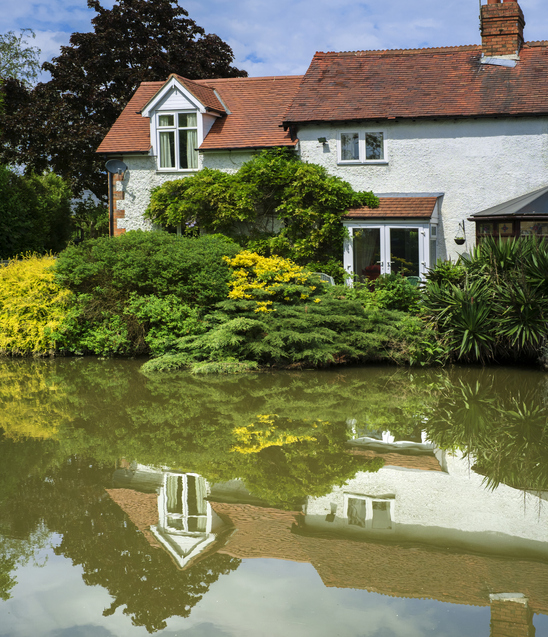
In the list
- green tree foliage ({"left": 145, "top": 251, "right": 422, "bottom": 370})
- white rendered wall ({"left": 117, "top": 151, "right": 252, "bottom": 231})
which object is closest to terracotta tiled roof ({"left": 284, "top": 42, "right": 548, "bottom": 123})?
white rendered wall ({"left": 117, "top": 151, "right": 252, "bottom": 231})

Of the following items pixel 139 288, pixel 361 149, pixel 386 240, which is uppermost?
pixel 361 149

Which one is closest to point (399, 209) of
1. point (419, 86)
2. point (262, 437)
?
point (419, 86)

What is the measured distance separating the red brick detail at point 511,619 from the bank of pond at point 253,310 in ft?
27.0

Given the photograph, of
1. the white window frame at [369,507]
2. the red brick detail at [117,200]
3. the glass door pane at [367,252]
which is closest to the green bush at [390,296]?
the glass door pane at [367,252]

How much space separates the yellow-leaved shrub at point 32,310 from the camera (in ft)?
48.2

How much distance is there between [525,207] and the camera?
16.0 m

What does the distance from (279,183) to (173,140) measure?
4.49 meters

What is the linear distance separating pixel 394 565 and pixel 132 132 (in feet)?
65.3

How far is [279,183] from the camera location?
18828mm

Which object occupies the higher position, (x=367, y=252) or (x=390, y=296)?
(x=367, y=252)

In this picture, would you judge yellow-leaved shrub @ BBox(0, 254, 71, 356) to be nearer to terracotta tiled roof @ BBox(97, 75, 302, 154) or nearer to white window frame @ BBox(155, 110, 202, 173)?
white window frame @ BBox(155, 110, 202, 173)

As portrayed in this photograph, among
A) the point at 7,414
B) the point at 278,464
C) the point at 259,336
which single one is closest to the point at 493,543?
the point at 278,464

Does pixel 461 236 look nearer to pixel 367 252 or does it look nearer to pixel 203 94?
pixel 367 252

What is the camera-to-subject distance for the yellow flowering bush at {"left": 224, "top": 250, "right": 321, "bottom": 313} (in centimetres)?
1323
